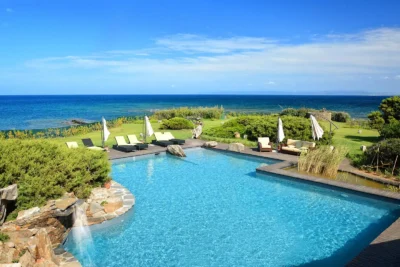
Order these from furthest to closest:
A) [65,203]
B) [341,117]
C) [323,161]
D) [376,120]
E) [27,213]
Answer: [341,117] → [376,120] → [323,161] → [65,203] → [27,213]

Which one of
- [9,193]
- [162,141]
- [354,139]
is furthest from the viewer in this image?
[354,139]

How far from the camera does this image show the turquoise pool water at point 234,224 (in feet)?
19.5

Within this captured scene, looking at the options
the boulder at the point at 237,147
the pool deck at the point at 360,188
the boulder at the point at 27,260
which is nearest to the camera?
the boulder at the point at 27,260

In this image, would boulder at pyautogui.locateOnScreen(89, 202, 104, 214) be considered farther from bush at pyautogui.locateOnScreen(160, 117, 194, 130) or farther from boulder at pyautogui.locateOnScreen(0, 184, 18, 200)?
bush at pyautogui.locateOnScreen(160, 117, 194, 130)

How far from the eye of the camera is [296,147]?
14.8m

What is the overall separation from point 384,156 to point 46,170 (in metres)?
11.1

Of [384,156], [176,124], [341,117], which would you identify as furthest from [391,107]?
[176,124]

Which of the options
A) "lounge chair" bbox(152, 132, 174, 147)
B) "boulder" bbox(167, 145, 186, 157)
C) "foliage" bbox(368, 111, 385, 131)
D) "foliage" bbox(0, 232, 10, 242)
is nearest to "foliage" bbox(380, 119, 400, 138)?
"foliage" bbox(368, 111, 385, 131)

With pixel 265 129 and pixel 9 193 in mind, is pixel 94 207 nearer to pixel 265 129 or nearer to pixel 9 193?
pixel 9 193

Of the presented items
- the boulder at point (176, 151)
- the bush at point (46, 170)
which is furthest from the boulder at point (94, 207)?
the boulder at point (176, 151)

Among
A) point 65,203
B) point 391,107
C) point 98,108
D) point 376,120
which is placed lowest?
point 65,203

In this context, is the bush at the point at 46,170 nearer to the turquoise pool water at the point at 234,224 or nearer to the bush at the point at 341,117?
the turquoise pool water at the point at 234,224

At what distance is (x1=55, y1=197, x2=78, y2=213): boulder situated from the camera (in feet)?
22.2

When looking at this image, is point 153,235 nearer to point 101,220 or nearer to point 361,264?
point 101,220
